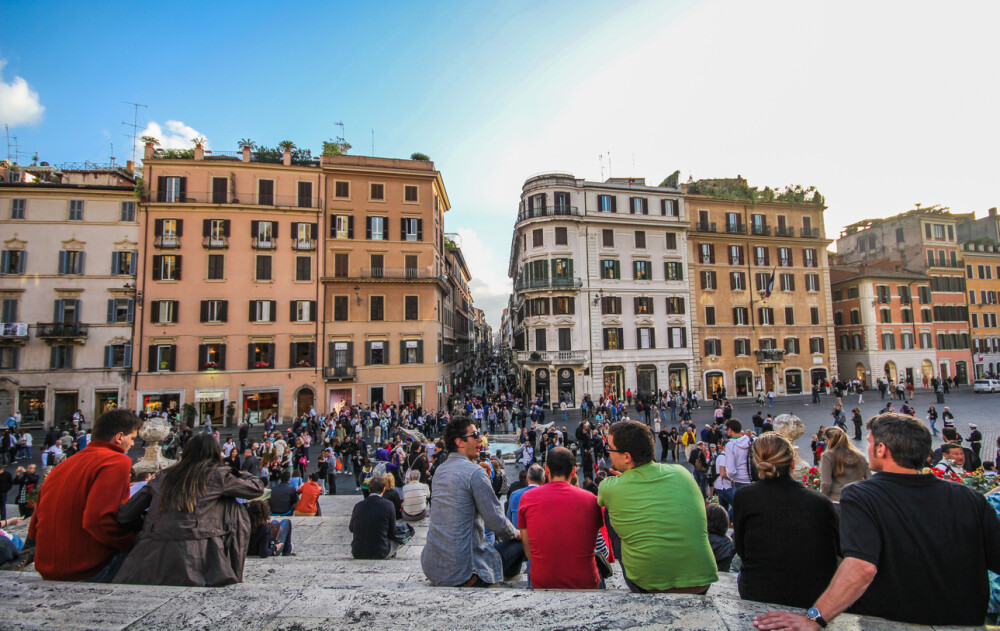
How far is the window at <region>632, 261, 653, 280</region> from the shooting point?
34.8 meters

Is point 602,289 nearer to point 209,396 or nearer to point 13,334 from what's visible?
point 209,396

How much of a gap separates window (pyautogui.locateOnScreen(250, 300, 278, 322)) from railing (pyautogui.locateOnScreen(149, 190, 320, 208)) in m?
6.10

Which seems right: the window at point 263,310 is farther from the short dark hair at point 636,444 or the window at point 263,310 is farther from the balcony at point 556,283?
the short dark hair at point 636,444

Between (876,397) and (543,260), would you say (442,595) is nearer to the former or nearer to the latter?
(543,260)

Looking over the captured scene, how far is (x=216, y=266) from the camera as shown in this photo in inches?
1089

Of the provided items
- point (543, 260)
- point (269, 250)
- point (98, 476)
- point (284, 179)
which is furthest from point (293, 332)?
point (98, 476)

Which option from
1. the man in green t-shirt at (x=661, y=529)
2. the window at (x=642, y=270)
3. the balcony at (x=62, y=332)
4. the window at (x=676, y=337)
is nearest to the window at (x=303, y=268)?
the balcony at (x=62, y=332)

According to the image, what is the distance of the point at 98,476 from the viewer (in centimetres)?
305

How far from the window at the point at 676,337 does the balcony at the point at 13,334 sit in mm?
40095

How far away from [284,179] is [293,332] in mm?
9644

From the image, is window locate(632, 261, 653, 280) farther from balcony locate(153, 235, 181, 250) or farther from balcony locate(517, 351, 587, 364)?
balcony locate(153, 235, 181, 250)

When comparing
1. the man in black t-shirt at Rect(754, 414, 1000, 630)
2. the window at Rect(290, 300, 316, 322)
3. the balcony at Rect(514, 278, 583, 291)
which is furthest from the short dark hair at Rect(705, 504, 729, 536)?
the balcony at Rect(514, 278, 583, 291)

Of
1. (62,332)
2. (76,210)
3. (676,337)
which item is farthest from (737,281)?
(76,210)

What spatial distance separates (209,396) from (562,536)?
29.3 m
